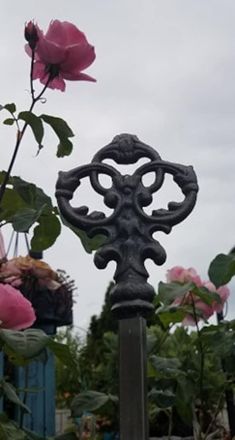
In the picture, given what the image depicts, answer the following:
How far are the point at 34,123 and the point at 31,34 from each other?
0.13m

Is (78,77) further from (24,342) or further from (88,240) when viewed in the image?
(24,342)

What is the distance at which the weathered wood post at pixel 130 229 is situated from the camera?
99 centimetres

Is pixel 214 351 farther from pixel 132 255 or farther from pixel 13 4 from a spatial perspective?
pixel 13 4

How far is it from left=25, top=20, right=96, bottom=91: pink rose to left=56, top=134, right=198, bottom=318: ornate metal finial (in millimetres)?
130

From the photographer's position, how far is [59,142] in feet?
4.09

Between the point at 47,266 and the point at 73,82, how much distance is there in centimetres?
60

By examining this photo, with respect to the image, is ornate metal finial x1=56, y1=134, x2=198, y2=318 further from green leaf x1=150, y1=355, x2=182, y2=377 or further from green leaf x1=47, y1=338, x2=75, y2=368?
green leaf x1=150, y1=355, x2=182, y2=377

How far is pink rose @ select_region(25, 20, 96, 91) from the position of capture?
1166 mm

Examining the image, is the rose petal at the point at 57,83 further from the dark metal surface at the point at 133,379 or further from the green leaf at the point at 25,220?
the dark metal surface at the point at 133,379

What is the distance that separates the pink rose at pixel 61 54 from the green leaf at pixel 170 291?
22.2 inches

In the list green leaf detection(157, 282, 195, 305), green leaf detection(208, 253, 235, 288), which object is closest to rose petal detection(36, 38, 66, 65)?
green leaf detection(208, 253, 235, 288)

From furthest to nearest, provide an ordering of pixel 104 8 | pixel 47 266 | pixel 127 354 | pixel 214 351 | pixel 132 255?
pixel 104 8 → pixel 47 266 → pixel 214 351 → pixel 132 255 → pixel 127 354

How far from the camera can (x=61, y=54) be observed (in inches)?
46.4

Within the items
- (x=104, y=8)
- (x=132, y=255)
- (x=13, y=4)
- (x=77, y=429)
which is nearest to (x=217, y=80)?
(x=104, y=8)
